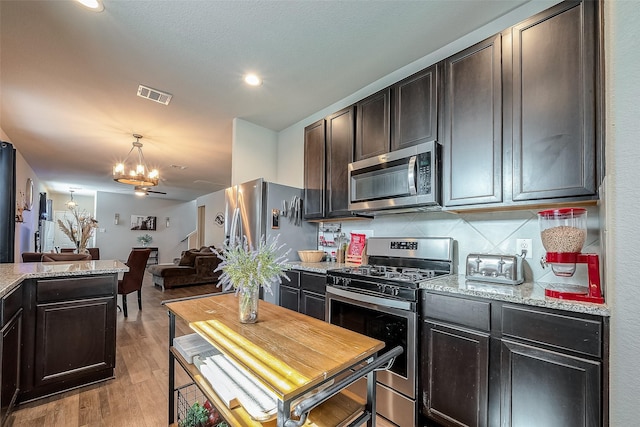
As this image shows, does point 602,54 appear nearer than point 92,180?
Yes

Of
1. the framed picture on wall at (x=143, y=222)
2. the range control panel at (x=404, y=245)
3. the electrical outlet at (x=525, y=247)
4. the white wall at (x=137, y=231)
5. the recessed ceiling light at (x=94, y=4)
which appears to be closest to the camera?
the recessed ceiling light at (x=94, y=4)

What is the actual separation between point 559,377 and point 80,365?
315 cm

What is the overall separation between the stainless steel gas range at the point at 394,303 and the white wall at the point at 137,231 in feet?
33.1

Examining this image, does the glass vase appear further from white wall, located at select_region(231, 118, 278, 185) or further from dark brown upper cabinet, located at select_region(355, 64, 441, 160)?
white wall, located at select_region(231, 118, 278, 185)

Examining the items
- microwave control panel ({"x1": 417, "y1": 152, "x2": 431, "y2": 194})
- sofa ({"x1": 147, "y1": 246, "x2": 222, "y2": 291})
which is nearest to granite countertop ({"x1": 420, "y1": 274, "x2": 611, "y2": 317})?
microwave control panel ({"x1": 417, "y1": 152, "x2": 431, "y2": 194})

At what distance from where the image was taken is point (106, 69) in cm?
244

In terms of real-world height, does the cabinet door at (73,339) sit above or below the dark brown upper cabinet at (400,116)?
below

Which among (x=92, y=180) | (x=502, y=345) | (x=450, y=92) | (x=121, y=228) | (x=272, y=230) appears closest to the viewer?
(x=502, y=345)

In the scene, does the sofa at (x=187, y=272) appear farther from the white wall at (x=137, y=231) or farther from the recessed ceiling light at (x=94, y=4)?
the recessed ceiling light at (x=94, y=4)

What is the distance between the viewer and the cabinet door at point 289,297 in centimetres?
270

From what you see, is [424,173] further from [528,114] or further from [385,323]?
[385,323]

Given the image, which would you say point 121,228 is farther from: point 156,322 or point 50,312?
point 50,312

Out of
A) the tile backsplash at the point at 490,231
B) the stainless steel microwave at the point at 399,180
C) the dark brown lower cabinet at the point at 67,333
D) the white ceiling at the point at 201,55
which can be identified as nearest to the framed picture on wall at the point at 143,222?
the white ceiling at the point at 201,55

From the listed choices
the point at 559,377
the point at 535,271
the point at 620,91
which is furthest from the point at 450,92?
the point at 559,377
